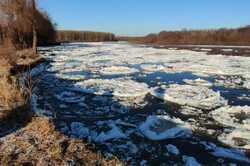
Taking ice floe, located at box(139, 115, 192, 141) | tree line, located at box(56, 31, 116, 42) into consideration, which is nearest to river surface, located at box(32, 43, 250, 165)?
ice floe, located at box(139, 115, 192, 141)

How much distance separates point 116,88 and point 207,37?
122 ft

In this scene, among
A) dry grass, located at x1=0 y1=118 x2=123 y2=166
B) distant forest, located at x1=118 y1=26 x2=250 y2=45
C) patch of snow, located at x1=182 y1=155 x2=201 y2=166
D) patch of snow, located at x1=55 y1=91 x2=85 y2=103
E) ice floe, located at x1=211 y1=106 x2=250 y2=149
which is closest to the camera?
dry grass, located at x1=0 y1=118 x2=123 y2=166

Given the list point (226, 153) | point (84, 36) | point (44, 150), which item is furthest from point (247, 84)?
point (84, 36)

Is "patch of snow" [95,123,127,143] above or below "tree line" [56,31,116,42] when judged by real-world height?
below

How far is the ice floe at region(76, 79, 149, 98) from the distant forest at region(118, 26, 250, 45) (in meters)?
31.7

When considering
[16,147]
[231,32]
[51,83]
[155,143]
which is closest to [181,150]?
[155,143]

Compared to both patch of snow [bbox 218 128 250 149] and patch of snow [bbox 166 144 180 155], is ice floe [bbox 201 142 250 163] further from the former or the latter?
patch of snow [bbox 166 144 180 155]

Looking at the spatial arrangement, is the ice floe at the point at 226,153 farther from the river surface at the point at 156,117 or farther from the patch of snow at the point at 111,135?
the patch of snow at the point at 111,135

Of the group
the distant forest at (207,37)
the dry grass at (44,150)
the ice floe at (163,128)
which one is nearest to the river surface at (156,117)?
the ice floe at (163,128)

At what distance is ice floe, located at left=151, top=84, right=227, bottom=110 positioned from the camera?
322 inches

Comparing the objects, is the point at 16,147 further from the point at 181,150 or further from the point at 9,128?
the point at 181,150

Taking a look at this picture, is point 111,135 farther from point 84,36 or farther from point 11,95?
point 84,36

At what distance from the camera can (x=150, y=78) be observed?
12977mm

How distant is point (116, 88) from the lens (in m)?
10.4
